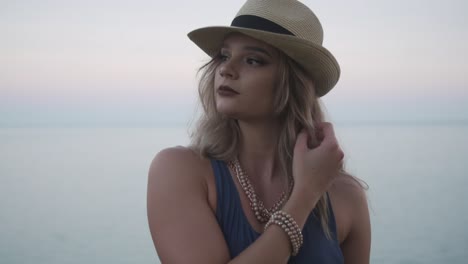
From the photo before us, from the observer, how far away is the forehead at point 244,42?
1838mm

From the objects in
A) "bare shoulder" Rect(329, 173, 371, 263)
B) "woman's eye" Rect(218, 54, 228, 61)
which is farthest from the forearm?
"woman's eye" Rect(218, 54, 228, 61)

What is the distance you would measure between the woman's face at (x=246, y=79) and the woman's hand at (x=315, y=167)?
0.73ft

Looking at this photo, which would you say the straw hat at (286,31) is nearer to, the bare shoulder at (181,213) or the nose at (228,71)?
the nose at (228,71)

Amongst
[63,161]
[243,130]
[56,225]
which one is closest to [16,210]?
[56,225]

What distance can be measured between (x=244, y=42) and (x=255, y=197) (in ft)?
1.91

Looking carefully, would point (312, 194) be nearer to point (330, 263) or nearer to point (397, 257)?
point (330, 263)

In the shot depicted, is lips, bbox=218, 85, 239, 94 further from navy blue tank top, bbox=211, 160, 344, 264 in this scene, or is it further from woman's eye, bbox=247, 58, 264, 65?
navy blue tank top, bbox=211, 160, 344, 264

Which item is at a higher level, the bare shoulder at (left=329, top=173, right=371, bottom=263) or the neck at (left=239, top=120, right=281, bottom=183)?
the neck at (left=239, top=120, right=281, bottom=183)

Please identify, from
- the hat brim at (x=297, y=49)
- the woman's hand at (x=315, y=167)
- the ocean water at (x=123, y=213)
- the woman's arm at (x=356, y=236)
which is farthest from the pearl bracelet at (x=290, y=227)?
the ocean water at (x=123, y=213)

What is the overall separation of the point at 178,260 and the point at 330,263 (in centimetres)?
58

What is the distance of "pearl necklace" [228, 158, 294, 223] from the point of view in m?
1.84

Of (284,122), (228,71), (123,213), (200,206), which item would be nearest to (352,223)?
(284,122)

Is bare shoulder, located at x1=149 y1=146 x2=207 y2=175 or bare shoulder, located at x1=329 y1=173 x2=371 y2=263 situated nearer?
bare shoulder, located at x1=149 y1=146 x2=207 y2=175

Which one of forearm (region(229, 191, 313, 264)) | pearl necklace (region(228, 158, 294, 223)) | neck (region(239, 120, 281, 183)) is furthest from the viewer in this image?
neck (region(239, 120, 281, 183))
